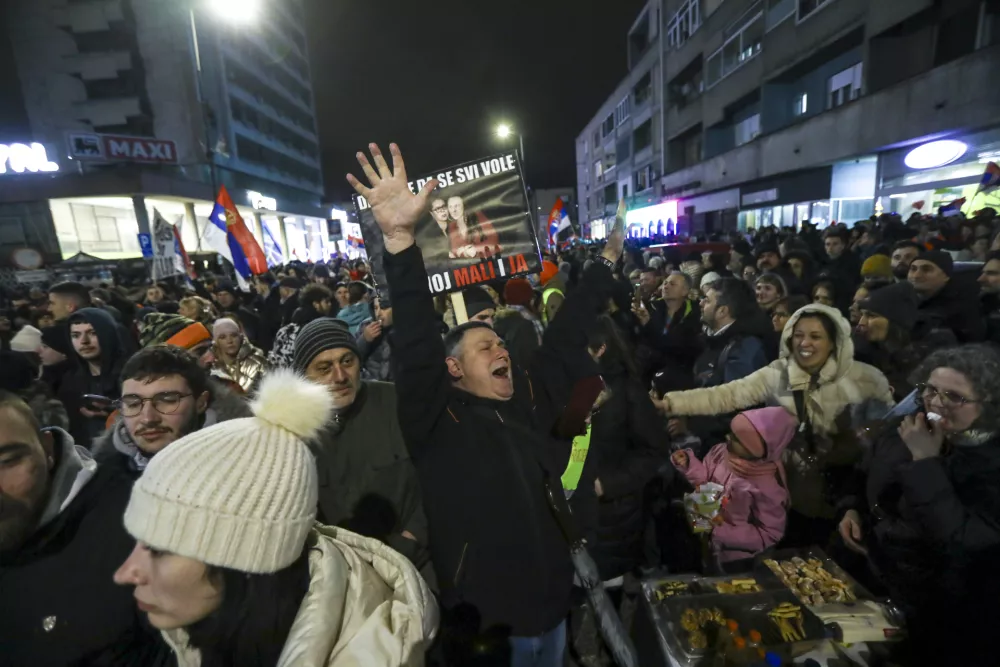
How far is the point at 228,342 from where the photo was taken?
4367 mm

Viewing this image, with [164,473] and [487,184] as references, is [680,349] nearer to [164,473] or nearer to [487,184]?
[487,184]

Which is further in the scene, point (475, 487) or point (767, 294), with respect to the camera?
point (767, 294)

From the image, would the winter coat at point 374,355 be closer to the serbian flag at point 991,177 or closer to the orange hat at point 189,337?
the orange hat at point 189,337

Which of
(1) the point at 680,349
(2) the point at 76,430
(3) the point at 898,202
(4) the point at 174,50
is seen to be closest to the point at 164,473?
(2) the point at 76,430

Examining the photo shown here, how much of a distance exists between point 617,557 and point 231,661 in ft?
8.79

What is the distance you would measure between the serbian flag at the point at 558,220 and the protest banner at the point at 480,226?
383 inches

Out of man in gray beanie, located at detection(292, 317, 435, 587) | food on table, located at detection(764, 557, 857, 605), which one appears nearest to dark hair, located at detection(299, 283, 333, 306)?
man in gray beanie, located at detection(292, 317, 435, 587)

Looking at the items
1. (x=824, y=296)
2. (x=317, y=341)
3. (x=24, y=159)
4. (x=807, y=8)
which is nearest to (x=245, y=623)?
(x=317, y=341)

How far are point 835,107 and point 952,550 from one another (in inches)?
884

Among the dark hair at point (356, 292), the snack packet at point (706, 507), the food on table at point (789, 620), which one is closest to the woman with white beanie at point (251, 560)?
the food on table at point (789, 620)

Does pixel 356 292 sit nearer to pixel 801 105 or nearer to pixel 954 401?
pixel 954 401

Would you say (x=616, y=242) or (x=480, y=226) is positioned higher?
(x=480, y=226)

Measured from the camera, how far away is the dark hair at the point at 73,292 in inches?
215

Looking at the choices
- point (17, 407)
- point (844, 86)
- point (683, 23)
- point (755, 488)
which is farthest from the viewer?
point (683, 23)
